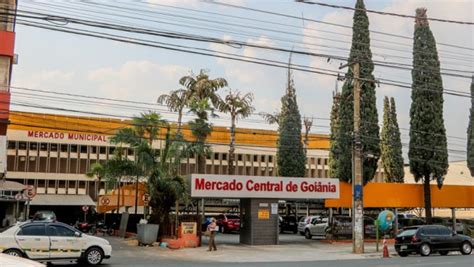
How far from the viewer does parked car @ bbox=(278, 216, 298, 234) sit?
45.3m

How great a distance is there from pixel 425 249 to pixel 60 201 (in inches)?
1567

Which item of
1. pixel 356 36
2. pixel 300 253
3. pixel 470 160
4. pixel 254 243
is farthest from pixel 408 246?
pixel 470 160

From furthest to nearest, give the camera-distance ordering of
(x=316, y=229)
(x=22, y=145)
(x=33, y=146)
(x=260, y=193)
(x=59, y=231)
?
(x=33, y=146) → (x=22, y=145) → (x=316, y=229) → (x=260, y=193) → (x=59, y=231)

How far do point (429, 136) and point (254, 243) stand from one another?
1756 centimetres

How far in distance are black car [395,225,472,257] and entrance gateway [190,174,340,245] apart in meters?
6.45

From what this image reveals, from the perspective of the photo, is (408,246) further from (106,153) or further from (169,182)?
(106,153)

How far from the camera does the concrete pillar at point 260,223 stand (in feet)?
99.0

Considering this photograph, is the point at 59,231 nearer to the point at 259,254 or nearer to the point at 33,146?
the point at 259,254

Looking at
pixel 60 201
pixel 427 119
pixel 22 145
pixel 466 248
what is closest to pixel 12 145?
pixel 22 145

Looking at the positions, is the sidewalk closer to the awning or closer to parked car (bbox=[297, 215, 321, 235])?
parked car (bbox=[297, 215, 321, 235])

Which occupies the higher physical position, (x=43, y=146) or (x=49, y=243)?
(x=43, y=146)

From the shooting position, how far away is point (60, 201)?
53.9 meters

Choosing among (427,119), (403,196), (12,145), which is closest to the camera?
(403,196)

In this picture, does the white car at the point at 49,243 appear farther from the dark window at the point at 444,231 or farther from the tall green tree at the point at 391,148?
the tall green tree at the point at 391,148
